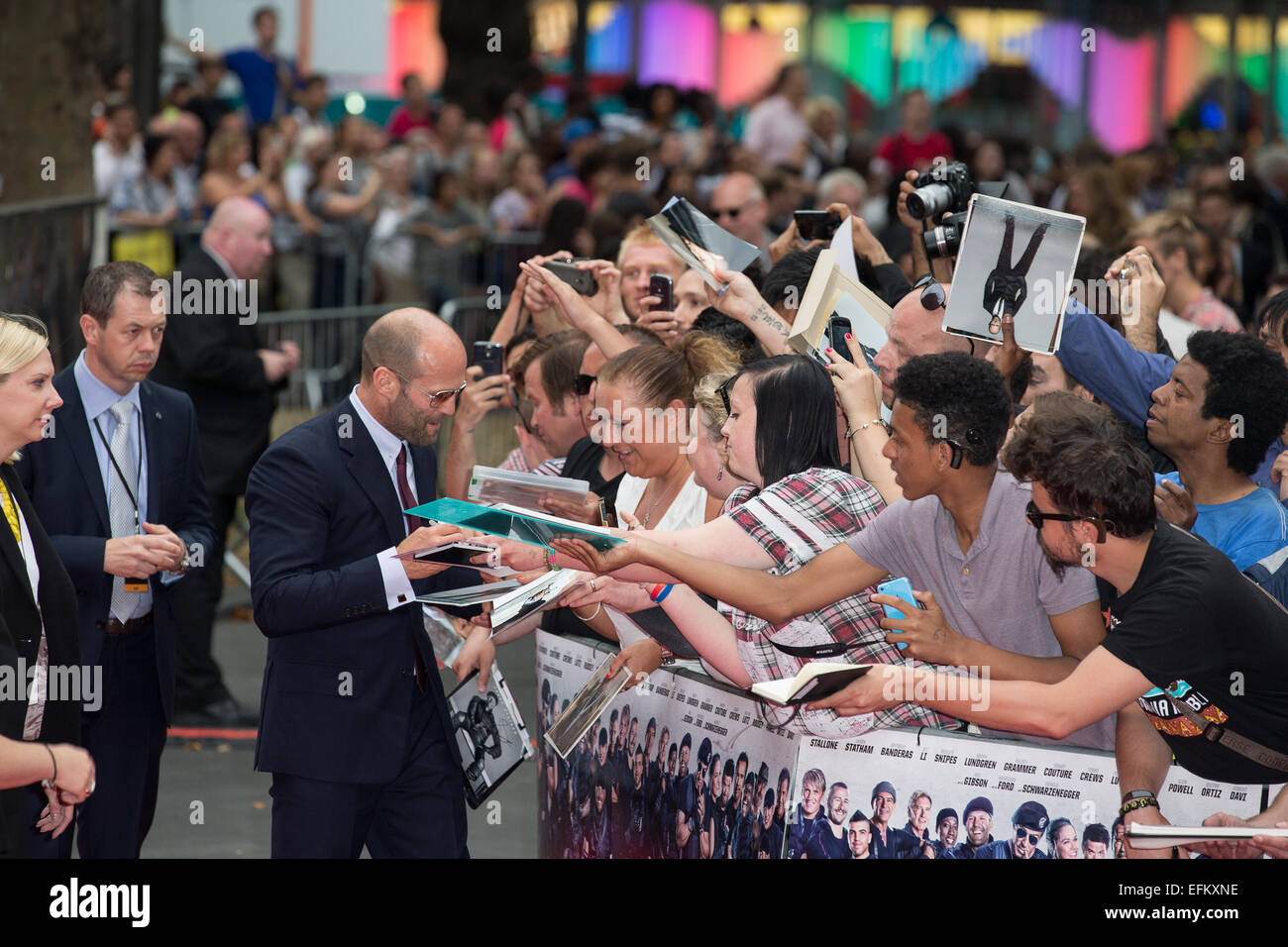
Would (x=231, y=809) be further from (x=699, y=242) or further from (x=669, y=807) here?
(x=699, y=242)

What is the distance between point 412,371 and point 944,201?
2190 mm

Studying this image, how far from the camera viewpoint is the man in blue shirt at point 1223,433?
15.7 ft

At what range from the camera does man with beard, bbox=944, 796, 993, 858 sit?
418cm

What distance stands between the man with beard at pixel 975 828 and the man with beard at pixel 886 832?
0.36 ft

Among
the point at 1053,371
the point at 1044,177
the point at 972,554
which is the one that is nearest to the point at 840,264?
the point at 1053,371

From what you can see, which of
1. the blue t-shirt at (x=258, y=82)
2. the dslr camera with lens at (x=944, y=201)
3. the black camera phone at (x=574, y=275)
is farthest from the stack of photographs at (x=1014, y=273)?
the blue t-shirt at (x=258, y=82)

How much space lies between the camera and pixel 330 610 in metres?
4.70

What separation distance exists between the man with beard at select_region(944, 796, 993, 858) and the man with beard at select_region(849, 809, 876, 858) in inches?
8.3

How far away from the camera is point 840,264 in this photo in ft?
20.1

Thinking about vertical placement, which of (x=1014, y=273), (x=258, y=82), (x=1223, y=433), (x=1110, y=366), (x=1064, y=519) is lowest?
(x=1064, y=519)

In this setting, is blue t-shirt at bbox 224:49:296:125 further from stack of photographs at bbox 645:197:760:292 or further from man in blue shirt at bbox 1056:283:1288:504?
man in blue shirt at bbox 1056:283:1288:504

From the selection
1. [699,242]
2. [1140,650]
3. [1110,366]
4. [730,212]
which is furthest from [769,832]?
[730,212]
